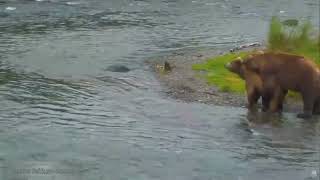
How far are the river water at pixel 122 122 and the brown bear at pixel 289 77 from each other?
1.87ft

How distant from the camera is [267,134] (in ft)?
48.2

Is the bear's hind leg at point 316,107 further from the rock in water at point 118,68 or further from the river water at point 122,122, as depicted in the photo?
the rock in water at point 118,68

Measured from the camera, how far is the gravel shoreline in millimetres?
17953

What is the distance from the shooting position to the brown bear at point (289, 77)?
16156mm

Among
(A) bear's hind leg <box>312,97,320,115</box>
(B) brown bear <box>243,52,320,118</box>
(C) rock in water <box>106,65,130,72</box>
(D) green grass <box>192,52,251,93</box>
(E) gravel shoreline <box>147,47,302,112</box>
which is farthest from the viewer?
(C) rock in water <box>106,65,130,72</box>

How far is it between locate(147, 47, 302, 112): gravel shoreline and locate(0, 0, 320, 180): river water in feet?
1.28

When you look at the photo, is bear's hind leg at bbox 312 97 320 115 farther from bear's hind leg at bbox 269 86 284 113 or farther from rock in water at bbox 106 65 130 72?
rock in water at bbox 106 65 130 72

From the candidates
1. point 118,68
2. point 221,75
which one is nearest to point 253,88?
point 221,75

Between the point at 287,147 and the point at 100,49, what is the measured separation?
13.9 m

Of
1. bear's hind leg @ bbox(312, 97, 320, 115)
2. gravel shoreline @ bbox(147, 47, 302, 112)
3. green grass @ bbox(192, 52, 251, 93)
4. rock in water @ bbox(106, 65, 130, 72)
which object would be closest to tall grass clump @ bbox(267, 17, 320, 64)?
green grass @ bbox(192, 52, 251, 93)

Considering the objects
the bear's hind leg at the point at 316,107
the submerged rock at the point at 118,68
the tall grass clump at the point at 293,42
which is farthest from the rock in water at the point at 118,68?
the bear's hind leg at the point at 316,107

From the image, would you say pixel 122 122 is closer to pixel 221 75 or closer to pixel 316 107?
pixel 316 107

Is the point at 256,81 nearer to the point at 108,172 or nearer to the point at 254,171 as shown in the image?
the point at 254,171

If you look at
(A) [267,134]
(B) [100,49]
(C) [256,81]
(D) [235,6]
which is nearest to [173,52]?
(B) [100,49]
